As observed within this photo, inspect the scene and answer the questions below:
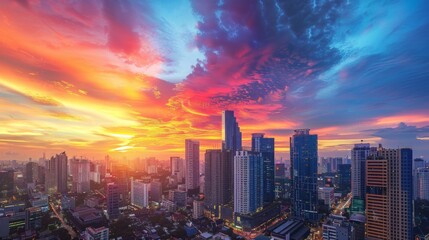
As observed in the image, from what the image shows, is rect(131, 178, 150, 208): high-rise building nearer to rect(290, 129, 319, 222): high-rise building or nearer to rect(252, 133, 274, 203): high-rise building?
rect(252, 133, 274, 203): high-rise building

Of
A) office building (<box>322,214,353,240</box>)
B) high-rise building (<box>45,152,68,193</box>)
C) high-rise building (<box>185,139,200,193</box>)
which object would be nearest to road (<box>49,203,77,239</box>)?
high-rise building (<box>45,152,68,193</box>)

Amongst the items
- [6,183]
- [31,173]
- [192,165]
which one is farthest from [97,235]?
[31,173]

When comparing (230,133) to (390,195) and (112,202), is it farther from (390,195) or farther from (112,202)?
(390,195)

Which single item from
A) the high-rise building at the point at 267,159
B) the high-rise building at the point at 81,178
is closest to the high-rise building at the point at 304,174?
the high-rise building at the point at 267,159

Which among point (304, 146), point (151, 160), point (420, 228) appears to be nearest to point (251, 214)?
point (304, 146)

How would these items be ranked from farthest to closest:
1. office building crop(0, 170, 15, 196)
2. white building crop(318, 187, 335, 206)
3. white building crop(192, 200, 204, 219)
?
1. office building crop(0, 170, 15, 196)
2. white building crop(318, 187, 335, 206)
3. white building crop(192, 200, 204, 219)
